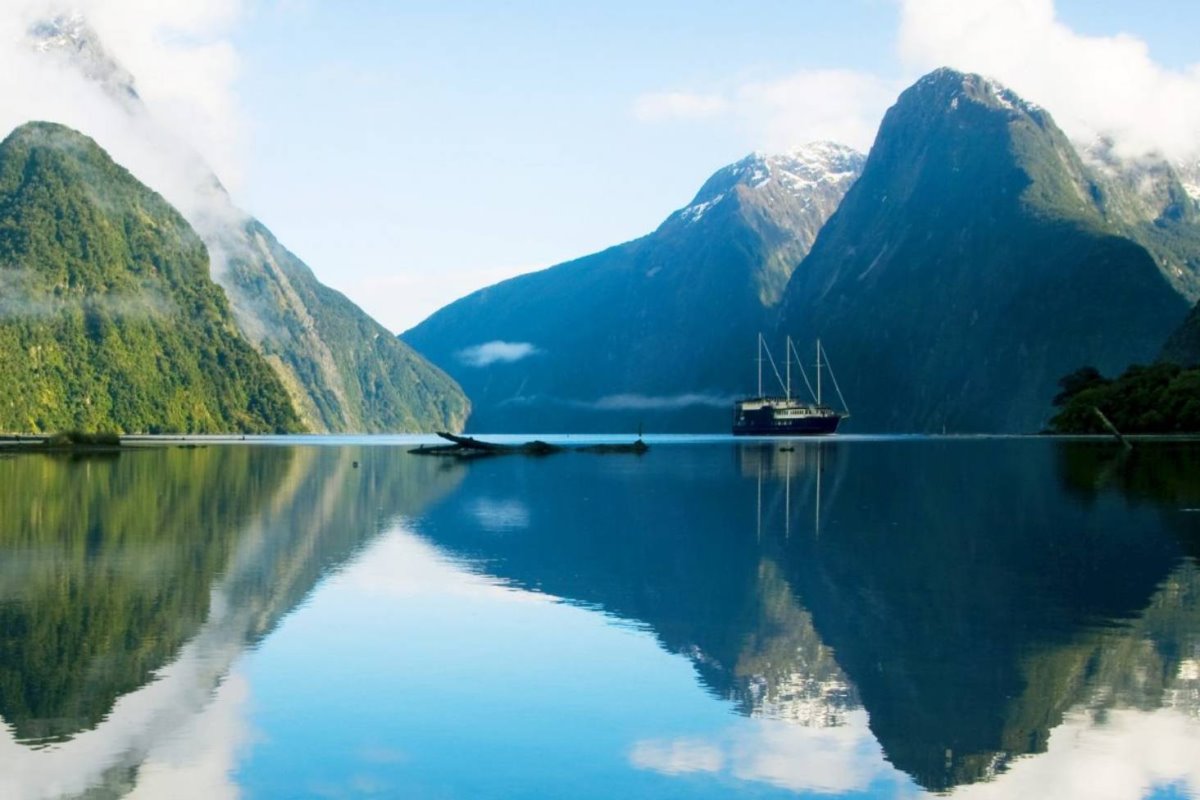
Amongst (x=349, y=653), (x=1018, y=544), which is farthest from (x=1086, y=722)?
(x=1018, y=544)

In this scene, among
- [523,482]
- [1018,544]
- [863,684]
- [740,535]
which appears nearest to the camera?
[863,684]

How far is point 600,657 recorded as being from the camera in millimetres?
25562

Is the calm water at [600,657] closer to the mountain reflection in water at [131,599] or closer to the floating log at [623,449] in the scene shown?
the mountain reflection in water at [131,599]

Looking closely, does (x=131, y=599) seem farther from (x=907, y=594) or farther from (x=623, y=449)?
(x=623, y=449)

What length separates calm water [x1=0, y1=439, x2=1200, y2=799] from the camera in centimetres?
1791

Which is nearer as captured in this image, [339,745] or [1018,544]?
[339,745]

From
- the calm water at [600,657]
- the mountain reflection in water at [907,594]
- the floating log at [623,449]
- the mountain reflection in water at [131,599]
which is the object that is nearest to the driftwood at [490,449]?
the floating log at [623,449]

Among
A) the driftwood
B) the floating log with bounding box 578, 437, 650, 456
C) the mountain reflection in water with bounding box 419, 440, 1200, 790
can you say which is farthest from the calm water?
the floating log with bounding box 578, 437, 650, 456

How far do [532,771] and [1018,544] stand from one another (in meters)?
31.2

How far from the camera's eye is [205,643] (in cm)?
2641

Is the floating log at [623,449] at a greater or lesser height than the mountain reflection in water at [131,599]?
greater

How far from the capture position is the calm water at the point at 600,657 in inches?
705

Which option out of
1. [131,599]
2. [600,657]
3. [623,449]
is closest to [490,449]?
[623,449]

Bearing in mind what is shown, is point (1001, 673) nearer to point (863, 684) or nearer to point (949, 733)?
point (863, 684)
